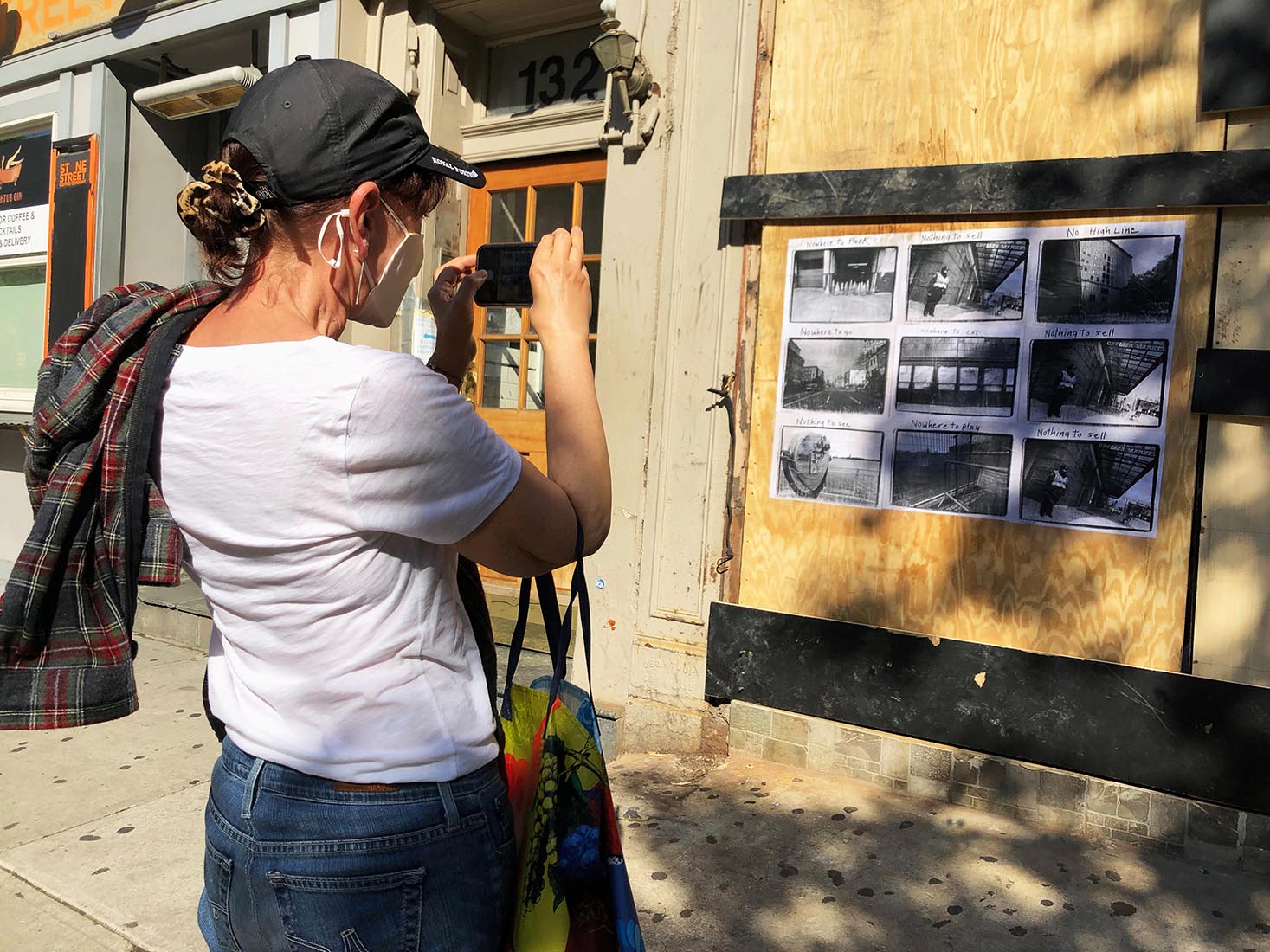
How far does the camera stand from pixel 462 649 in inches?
49.4

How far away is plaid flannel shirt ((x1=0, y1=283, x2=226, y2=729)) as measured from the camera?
4.10 ft

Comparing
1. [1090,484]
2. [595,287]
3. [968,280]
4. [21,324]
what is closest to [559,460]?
[1090,484]

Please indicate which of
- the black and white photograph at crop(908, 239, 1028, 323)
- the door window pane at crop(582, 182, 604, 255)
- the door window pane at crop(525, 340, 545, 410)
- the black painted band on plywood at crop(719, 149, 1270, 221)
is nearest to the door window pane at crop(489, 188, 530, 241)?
the door window pane at crop(582, 182, 604, 255)

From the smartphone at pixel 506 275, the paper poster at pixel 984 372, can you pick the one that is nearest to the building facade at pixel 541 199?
the paper poster at pixel 984 372

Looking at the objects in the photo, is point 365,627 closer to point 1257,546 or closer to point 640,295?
point 1257,546

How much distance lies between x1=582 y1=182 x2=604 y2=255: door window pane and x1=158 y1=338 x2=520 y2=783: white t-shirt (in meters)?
4.47

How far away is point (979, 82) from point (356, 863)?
379cm

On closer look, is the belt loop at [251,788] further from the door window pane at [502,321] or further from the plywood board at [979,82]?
the door window pane at [502,321]

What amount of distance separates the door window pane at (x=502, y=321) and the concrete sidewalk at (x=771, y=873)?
263cm

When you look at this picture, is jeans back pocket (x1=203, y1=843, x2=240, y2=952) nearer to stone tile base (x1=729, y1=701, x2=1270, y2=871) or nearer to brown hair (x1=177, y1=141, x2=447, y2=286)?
brown hair (x1=177, y1=141, x2=447, y2=286)

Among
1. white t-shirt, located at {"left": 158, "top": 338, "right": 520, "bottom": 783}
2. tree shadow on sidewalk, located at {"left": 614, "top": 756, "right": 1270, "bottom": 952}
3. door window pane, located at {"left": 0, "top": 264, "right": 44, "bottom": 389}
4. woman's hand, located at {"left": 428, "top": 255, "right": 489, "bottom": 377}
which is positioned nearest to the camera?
white t-shirt, located at {"left": 158, "top": 338, "right": 520, "bottom": 783}

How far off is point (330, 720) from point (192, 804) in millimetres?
3382

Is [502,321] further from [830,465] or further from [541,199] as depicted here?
[830,465]

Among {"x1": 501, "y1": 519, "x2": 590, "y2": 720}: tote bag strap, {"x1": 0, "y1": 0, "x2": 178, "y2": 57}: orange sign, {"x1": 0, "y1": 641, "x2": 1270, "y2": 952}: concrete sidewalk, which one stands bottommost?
{"x1": 0, "y1": 641, "x2": 1270, "y2": 952}: concrete sidewalk
